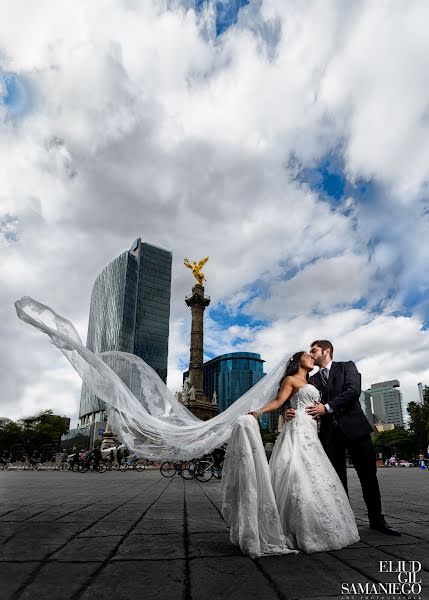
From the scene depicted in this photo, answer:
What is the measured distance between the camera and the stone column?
156 feet

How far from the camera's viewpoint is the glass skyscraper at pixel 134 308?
10400 centimetres

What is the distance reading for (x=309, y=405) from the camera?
4.37m

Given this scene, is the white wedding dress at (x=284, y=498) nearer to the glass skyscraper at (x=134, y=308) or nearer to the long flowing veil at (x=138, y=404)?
the long flowing veil at (x=138, y=404)

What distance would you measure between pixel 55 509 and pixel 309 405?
14.6 feet

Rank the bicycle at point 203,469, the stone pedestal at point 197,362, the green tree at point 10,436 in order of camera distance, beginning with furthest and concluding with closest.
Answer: the green tree at point 10,436
the stone pedestal at point 197,362
the bicycle at point 203,469

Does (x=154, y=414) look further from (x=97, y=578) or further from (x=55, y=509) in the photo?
(x=97, y=578)

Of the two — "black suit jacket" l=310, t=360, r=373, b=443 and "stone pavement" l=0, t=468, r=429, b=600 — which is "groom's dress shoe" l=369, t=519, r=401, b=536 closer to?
"stone pavement" l=0, t=468, r=429, b=600

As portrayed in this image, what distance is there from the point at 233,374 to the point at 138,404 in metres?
136

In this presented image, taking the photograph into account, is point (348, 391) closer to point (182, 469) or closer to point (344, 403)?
point (344, 403)

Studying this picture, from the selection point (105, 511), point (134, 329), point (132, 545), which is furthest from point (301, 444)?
point (134, 329)

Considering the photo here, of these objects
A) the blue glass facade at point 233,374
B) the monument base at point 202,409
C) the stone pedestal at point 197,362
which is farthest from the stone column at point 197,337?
the blue glass facade at point 233,374

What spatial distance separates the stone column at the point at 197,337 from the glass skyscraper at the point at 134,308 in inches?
2132

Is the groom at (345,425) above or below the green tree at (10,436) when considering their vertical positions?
below

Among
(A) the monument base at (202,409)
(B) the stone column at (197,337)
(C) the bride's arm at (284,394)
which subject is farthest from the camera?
(B) the stone column at (197,337)
